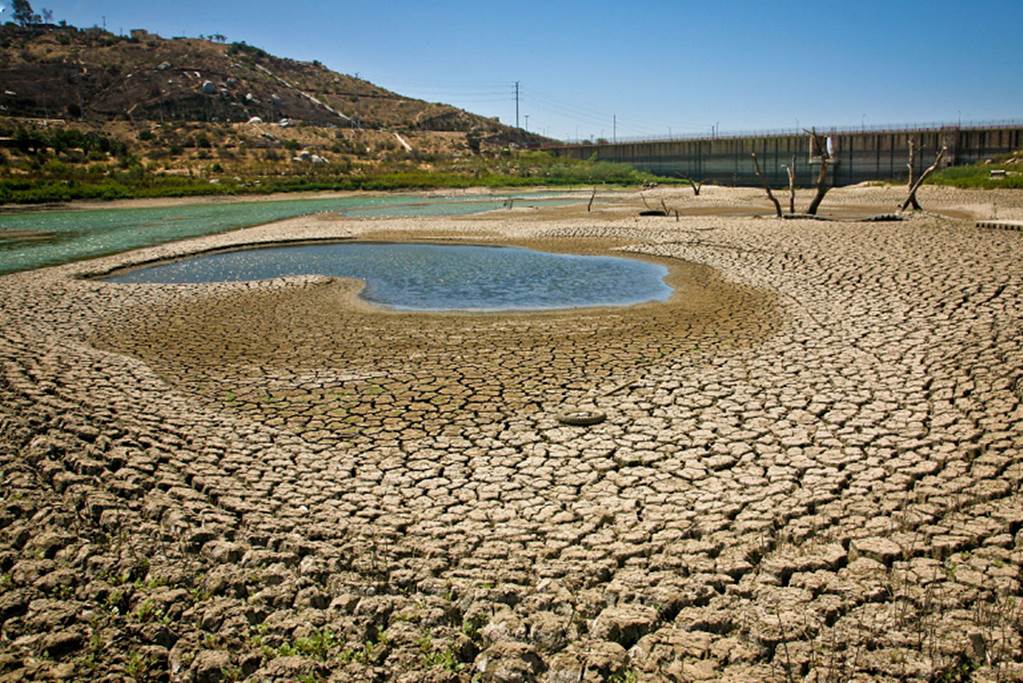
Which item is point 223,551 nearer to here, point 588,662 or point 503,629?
point 503,629

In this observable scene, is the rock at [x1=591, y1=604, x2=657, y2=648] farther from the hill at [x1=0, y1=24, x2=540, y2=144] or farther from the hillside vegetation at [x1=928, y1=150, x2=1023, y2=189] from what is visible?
the hill at [x1=0, y1=24, x2=540, y2=144]

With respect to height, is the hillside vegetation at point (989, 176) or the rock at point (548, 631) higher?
the hillside vegetation at point (989, 176)

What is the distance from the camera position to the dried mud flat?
14.2ft

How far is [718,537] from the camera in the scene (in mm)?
5387

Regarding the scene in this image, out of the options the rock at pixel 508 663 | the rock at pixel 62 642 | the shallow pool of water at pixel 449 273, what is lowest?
the rock at pixel 508 663

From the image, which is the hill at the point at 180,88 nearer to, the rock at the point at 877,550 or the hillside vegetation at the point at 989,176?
the hillside vegetation at the point at 989,176

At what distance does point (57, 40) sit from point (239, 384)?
12506cm

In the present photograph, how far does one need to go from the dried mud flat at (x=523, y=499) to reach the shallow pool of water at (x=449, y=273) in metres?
2.81

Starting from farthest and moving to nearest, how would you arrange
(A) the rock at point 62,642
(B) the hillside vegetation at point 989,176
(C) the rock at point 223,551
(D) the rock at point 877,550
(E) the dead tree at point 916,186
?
1. (B) the hillside vegetation at point 989,176
2. (E) the dead tree at point 916,186
3. (C) the rock at point 223,551
4. (D) the rock at point 877,550
5. (A) the rock at point 62,642

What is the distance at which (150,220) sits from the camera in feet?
120

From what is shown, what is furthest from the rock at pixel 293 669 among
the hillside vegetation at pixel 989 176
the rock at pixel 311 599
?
the hillside vegetation at pixel 989 176

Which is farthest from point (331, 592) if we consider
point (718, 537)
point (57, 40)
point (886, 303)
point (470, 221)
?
point (57, 40)

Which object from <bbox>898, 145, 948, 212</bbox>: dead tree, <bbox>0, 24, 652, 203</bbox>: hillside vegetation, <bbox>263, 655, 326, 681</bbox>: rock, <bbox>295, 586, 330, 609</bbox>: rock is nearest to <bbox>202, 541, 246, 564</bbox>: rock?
<bbox>295, 586, 330, 609</bbox>: rock

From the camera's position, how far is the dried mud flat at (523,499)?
433cm
